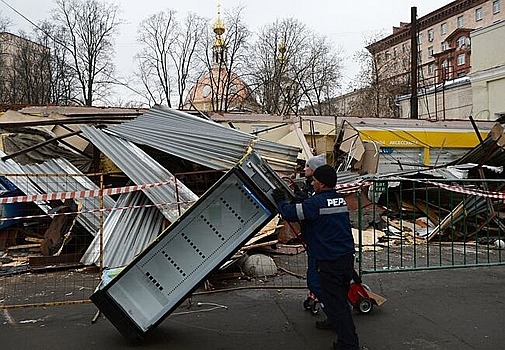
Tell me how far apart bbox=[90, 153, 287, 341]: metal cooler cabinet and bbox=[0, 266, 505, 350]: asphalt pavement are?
1.01 ft

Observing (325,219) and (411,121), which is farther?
(411,121)

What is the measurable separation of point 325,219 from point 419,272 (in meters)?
4.00

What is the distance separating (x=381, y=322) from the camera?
5.03 m

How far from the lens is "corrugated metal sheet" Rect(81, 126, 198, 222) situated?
7402 millimetres

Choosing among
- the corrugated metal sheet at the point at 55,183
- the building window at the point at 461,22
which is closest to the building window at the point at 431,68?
the building window at the point at 461,22

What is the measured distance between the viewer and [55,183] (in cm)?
941

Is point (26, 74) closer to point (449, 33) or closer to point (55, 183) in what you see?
point (55, 183)

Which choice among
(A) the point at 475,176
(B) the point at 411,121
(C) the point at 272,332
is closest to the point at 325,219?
(C) the point at 272,332

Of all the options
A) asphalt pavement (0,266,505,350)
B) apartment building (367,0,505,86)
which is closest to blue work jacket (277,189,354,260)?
asphalt pavement (0,266,505,350)

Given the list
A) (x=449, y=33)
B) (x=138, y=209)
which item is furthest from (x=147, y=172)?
(x=449, y=33)

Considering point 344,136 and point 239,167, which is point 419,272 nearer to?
point 239,167

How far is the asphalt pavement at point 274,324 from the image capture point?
14.6 feet

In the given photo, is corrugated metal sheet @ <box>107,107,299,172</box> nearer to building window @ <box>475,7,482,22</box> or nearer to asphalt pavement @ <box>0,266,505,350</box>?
asphalt pavement @ <box>0,266,505,350</box>

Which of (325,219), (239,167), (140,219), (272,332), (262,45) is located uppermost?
(262,45)
